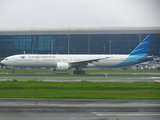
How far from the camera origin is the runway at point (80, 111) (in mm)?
11070

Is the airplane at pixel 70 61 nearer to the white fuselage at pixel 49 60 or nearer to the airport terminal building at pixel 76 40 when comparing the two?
the white fuselage at pixel 49 60

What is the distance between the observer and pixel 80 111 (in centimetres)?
1231

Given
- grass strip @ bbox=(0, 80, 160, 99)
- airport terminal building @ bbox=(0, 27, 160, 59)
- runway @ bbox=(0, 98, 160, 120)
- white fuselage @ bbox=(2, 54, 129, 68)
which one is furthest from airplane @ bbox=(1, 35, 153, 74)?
airport terminal building @ bbox=(0, 27, 160, 59)

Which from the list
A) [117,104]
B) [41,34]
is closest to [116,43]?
[41,34]

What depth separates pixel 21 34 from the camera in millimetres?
82750

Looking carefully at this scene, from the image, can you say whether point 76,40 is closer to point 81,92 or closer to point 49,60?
point 49,60

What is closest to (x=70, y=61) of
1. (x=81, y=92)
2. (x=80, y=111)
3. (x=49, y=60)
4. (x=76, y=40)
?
(x=49, y=60)

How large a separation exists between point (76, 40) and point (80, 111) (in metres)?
71.9

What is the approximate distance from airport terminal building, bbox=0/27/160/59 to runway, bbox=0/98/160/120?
215 feet

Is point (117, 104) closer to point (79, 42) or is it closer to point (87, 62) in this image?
point (87, 62)

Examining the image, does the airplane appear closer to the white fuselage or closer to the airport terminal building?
the white fuselage

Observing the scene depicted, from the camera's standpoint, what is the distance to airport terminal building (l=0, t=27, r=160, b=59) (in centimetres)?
8071

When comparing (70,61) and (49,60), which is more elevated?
(49,60)

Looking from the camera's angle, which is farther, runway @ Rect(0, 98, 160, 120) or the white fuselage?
the white fuselage
